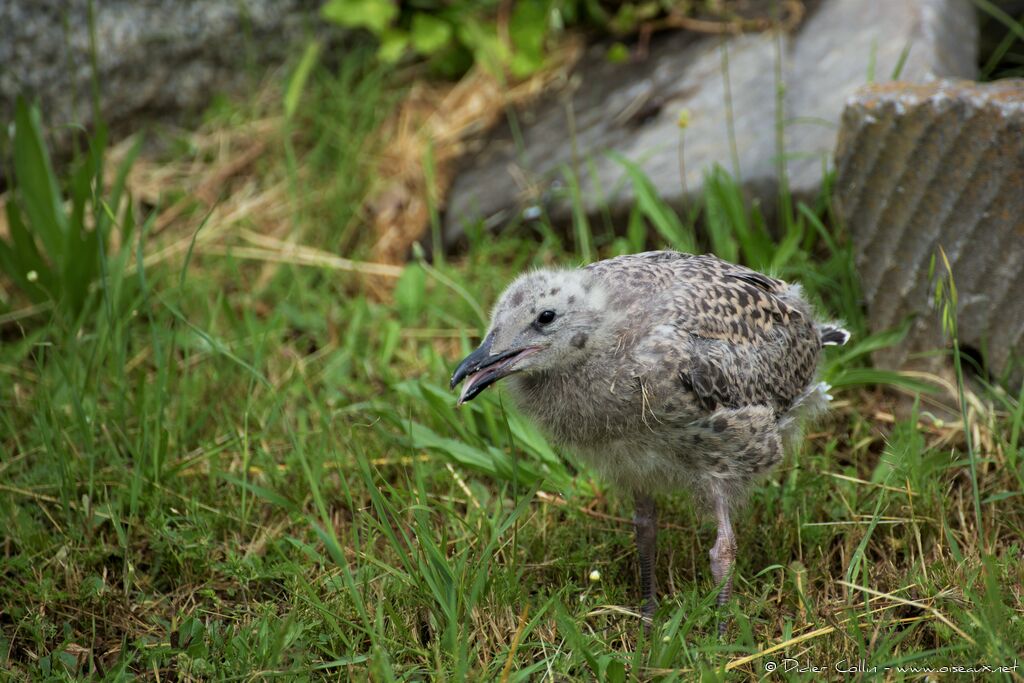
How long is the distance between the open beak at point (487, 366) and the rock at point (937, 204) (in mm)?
1881

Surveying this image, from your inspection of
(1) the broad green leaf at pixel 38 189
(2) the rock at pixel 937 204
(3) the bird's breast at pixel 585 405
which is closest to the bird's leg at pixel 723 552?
(3) the bird's breast at pixel 585 405

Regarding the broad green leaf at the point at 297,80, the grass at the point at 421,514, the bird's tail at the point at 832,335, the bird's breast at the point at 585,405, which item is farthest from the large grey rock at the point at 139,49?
the bird's tail at the point at 832,335

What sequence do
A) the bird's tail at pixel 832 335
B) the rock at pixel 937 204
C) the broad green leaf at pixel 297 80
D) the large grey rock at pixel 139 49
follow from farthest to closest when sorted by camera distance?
the broad green leaf at pixel 297 80, the large grey rock at pixel 139 49, the rock at pixel 937 204, the bird's tail at pixel 832 335

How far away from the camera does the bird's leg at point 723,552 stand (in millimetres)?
3340

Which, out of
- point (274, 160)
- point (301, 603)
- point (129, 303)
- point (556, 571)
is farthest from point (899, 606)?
point (274, 160)

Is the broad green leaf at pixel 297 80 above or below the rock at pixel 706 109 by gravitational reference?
above

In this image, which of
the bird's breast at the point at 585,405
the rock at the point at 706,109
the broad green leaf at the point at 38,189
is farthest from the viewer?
the rock at the point at 706,109

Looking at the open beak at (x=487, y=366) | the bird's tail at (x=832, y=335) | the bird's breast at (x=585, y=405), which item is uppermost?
the open beak at (x=487, y=366)

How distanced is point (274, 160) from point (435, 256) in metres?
Result: 1.32

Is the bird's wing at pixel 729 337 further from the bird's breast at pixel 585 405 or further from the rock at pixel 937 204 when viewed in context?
the rock at pixel 937 204

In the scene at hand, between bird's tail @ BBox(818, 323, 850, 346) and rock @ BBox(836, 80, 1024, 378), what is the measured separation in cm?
58

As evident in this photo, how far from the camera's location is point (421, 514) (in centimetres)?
329

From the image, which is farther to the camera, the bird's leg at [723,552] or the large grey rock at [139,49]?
the large grey rock at [139,49]

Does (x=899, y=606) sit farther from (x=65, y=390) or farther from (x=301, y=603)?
(x=65, y=390)
